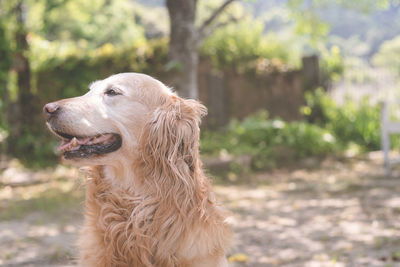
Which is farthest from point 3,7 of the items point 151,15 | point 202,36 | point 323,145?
point 151,15

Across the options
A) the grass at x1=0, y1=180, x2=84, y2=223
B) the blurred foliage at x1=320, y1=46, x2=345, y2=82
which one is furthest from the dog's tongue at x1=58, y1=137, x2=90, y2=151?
the blurred foliage at x1=320, y1=46, x2=345, y2=82

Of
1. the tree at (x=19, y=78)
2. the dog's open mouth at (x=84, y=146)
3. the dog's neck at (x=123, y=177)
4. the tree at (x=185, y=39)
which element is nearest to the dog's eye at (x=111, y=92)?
the dog's open mouth at (x=84, y=146)

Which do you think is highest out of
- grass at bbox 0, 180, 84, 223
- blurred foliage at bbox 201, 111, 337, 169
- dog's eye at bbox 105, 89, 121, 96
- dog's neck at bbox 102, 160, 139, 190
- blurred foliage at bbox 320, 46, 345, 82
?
blurred foliage at bbox 320, 46, 345, 82

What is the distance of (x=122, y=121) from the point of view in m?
2.57

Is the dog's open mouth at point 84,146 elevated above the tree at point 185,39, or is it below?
below

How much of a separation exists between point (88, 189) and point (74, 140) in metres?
0.38

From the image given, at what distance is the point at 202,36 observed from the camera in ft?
25.3

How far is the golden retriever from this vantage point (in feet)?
8.01

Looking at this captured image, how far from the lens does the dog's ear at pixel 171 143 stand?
8.21ft

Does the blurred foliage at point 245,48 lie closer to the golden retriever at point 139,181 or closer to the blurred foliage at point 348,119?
the blurred foliage at point 348,119

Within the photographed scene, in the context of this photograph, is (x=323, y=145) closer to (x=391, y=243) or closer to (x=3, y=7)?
(x=391, y=243)

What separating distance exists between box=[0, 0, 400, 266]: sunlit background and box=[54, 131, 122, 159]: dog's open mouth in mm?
497

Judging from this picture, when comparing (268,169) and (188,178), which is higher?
(188,178)

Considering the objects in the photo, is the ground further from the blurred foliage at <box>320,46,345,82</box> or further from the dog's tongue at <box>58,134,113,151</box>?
the blurred foliage at <box>320,46,345,82</box>
